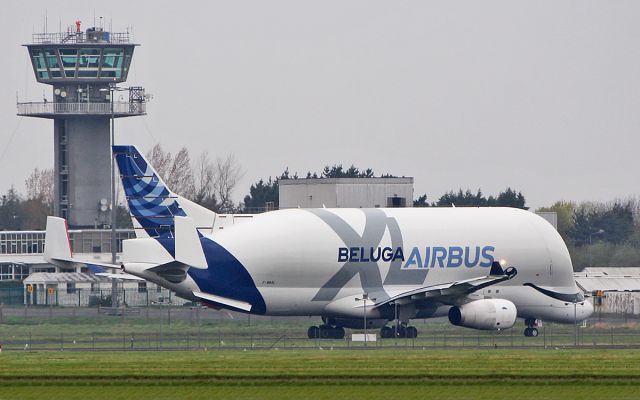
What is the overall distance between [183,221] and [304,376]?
26.0 m

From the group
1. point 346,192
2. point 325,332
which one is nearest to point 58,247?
point 325,332

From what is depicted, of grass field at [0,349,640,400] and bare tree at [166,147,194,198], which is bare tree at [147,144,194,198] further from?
grass field at [0,349,640,400]

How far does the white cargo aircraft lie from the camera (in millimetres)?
75250

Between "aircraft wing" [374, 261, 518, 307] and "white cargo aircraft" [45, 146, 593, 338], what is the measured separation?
0.08 meters

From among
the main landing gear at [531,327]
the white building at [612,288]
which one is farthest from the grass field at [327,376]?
the white building at [612,288]

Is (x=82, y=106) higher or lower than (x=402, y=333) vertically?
higher

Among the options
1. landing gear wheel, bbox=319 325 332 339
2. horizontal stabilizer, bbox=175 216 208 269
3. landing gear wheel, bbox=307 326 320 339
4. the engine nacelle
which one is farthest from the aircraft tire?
horizontal stabilizer, bbox=175 216 208 269

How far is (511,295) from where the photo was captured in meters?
79.8

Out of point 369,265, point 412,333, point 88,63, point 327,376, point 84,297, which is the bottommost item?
point 327,376

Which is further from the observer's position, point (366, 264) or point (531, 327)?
point (531, 327)

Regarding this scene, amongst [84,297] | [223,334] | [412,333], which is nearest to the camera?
[412,333]

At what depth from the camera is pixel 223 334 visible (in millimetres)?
78312

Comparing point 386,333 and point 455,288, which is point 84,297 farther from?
point 455,288

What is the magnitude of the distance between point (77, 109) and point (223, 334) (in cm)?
7426
